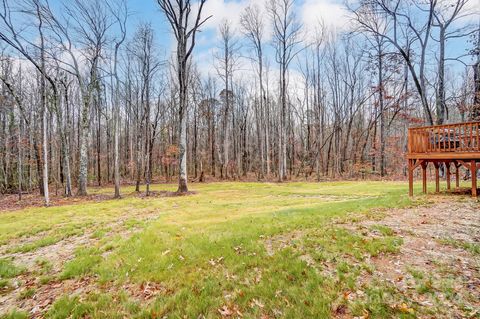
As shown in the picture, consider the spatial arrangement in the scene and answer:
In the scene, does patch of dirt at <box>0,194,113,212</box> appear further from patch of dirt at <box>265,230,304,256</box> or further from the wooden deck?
the wooden deck

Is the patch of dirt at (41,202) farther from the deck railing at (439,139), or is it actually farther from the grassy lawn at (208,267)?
the deck railing at (439,139)

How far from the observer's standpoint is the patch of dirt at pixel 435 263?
9.32 ft

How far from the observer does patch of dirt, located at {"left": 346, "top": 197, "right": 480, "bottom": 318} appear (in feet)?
9.32

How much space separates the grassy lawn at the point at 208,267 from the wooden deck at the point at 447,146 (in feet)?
12.4

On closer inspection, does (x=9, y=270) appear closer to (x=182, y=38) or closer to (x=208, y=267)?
(x=208, y=267)

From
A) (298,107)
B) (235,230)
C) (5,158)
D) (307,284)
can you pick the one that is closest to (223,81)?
(298,107)

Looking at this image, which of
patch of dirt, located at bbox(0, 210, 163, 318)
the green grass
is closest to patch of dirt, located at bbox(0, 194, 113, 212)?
Answer: patch of dirt, located at bbox(0, 210, 163, 318)

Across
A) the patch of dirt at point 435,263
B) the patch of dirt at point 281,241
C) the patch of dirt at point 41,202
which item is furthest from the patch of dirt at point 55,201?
the patch of dirt at point 435,263

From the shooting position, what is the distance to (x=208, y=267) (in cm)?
413

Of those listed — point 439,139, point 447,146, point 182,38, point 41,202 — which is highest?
point 182,38

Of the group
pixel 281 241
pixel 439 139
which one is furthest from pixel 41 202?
pixel 439 139

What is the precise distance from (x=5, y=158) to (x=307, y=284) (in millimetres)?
27641

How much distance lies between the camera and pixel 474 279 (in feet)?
10.5

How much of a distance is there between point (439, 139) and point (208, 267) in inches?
367
